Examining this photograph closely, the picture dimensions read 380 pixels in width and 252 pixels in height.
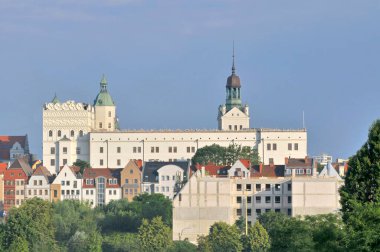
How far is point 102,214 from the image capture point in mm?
143500

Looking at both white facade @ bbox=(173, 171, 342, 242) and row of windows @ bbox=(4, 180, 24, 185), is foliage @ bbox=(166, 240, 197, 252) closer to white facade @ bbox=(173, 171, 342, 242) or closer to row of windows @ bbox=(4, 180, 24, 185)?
white facade @ bbox=(173, 171, 342, 242)

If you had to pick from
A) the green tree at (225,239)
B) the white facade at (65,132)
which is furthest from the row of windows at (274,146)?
the green tree at (225,239)

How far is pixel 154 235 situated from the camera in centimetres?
12400

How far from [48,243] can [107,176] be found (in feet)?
139

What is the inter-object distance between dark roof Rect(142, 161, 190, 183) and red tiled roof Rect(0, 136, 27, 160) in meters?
26.1

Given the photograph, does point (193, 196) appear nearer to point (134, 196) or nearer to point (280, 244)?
A: point (134, 196)

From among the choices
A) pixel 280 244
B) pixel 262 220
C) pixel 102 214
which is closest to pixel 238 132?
pixel 102 214

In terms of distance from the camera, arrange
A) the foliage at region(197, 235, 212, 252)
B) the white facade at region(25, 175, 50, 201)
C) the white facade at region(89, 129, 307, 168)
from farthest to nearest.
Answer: the white facade at region(89, 129, 307, 168)
the white facade at region(25, 175, 50, 201)
the foliage at region(197, 235, 212, 252)

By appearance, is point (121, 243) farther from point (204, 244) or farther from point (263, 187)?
point (263, 187)

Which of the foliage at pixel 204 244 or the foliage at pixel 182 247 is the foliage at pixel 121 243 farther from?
the foliage at pixel 204 244

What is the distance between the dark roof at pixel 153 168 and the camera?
167 m

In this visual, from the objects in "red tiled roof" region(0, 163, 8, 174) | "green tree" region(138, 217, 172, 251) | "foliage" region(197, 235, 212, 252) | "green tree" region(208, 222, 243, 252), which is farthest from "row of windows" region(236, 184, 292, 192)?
"red tiled roof" region(0, 163, 8, 174)

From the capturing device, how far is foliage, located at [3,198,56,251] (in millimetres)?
124812

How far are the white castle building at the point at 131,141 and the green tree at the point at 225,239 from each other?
63032mm
